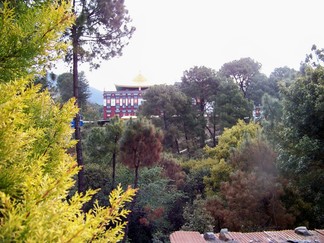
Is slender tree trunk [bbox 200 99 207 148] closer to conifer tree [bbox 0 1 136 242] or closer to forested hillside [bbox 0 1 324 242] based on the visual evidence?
forested hillside [bbox 0 1 324 242]

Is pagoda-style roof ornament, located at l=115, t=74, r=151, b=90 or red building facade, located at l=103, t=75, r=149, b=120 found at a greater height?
pagoda-style roof ornament, located at l=115, t=74, r=151, b=90

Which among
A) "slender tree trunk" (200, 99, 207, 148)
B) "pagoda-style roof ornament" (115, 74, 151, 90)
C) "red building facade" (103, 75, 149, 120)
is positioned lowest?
"slender tree trunk" (200, 99, 207, 148)

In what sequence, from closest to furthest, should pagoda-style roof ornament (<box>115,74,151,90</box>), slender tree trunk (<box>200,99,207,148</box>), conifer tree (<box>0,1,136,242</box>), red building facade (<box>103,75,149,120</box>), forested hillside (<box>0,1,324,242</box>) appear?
conifer tree (<box>0,1,136,242</box>), forested hillside (<box>0,1,324,242</box>), slender tree trunk (<box>200,99,207,148</box>), red building facade (<box>103,75,149,120</box>), pagoda-style roof ornament (<box>115,74,151,90</box>)

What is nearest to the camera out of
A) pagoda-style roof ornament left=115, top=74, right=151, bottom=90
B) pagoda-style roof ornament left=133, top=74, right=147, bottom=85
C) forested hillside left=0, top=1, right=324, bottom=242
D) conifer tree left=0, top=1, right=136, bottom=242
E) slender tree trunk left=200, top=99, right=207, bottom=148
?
conifer tree left=0, top=1, right=136, bottom=242

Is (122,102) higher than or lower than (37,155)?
higher

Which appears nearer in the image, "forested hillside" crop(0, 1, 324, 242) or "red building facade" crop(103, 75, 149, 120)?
"forested hillside" crop(0, 1, 324, 242)

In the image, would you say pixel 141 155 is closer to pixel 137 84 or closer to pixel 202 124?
pixel 202 124

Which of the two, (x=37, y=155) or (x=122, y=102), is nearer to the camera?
(x=37, y=155)

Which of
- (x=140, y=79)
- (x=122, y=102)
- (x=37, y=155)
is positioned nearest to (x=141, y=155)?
(x=37, y=155)

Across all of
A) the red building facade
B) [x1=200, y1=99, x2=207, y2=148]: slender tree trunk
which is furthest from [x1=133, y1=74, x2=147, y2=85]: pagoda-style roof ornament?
[x1=200, y1=99, x2=207, y2=148]: slender tree trunk

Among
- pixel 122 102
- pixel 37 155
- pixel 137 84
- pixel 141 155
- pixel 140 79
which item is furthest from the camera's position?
pixel 140 79

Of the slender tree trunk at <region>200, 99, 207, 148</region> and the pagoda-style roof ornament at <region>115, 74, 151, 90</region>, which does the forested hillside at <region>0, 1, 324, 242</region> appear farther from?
the pagoda-style roof ornament at <region>115, 74, 151, 90</region>

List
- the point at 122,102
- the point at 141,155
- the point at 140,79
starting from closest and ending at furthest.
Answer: the point at 141,155 → the point at 122,102 → the point at 140,79

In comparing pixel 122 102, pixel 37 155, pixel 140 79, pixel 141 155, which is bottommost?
pixel 141 155
